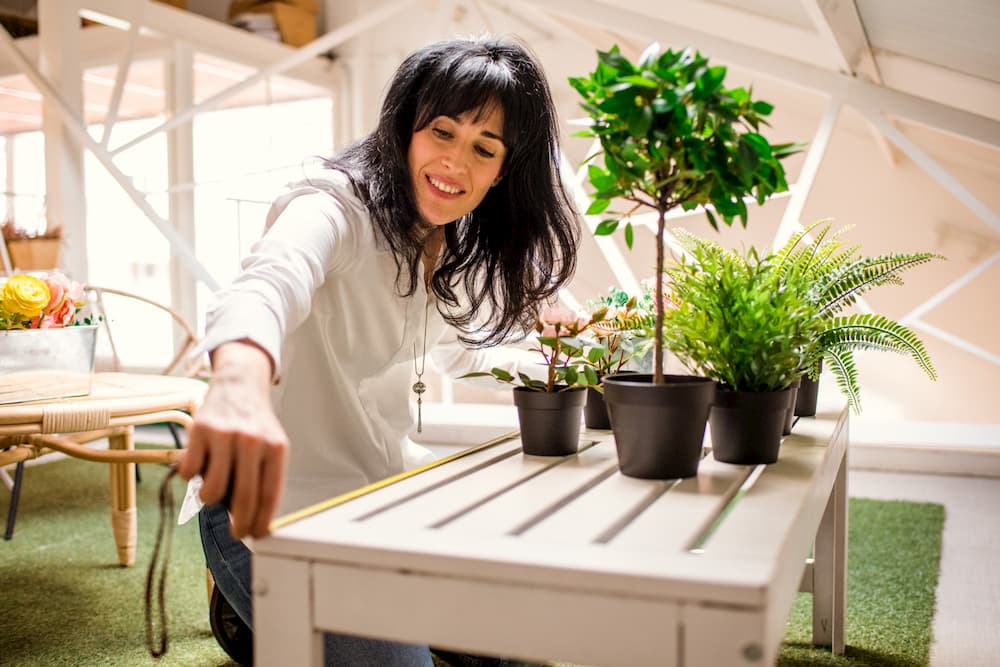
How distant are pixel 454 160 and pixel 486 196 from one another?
0.72ft

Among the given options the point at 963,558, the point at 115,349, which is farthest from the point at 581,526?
the point at 115,349

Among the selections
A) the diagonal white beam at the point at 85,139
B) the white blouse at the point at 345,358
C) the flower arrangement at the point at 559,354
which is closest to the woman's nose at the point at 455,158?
the white blouse at the point at 345,358

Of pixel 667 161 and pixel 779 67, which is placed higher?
pixel 779 67

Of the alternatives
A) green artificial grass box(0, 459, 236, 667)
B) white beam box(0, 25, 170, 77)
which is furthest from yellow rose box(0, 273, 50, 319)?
white beam box(0, 25, 170, 77)

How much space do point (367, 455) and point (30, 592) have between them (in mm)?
1444

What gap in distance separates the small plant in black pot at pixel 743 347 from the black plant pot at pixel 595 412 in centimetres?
33

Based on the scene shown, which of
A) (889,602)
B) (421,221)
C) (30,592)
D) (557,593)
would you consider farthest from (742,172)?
(30,592)

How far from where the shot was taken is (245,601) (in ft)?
4.52

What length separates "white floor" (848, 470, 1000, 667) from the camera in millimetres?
1969

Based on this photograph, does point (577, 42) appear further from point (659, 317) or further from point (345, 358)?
point (659, 317)

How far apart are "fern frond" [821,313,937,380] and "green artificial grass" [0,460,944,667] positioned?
795mm

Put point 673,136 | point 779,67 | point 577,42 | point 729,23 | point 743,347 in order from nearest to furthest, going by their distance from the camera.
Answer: point 673,136, point 743,347, point 779,67, point 729,23, point 577,42

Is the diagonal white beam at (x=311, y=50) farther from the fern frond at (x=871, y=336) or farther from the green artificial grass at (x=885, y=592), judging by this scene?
the fern frond at (x=871, y=336)

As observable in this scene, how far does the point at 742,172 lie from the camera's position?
995 mm
